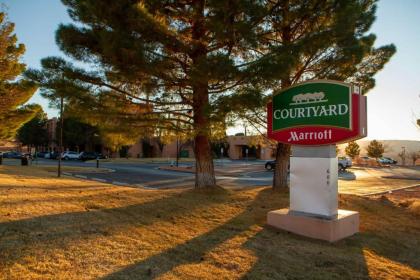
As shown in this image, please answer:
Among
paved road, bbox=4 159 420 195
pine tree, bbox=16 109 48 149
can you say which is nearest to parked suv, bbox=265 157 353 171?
paved road, bbox=4 159 420 195

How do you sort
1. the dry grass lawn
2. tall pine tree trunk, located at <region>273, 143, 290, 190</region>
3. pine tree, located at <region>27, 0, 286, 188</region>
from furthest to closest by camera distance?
tall pine tree trunk, located at <region>273, 143, 290, 190</region> < pine tree, located at <region>27, 0, 286, 188</region> < the dry grass lawn

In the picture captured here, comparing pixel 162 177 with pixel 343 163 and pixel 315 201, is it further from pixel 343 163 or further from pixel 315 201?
pixel 343 163

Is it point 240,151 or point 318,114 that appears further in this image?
point 240,151

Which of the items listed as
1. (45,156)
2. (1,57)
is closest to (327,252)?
(1,57)

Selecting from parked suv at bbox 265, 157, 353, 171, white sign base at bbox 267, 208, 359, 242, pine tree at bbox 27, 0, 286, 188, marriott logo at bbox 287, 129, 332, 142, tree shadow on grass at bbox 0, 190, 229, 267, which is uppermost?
pine tree at bbox 27, 0, 286, 188

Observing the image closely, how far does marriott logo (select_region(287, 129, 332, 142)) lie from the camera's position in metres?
8.08

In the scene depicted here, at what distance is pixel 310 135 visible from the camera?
27.3 ft

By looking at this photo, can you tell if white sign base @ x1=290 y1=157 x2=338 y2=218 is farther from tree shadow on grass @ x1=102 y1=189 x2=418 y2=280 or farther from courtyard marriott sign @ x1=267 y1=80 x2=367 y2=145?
tree shadow on grass @ x1=102 y1=189 x2=418 y2=280

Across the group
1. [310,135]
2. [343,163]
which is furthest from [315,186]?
[343,163]

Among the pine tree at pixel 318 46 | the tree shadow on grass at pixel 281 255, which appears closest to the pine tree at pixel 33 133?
the pine tree at pixel 318 46

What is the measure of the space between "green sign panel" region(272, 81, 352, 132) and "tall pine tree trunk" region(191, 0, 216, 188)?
1.83 meters

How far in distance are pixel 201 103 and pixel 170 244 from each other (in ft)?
16.6

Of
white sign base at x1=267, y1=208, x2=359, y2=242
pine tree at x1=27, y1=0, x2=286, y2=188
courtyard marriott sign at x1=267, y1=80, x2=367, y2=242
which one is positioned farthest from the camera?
pine tree at x1=27, y1=0, x2=286, y2=188

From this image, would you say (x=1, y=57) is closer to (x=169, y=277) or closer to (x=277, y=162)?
(x=277, y=162)
